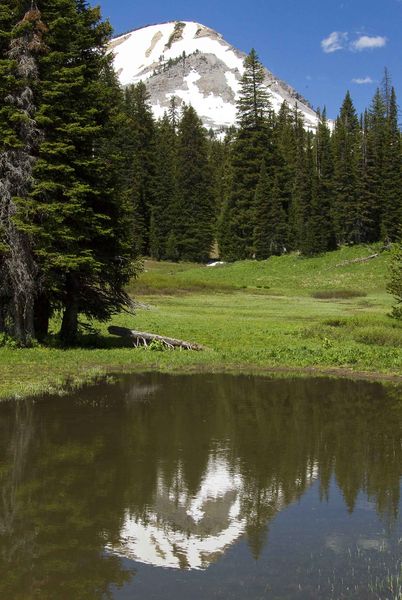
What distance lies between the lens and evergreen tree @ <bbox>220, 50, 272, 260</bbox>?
81.1 m

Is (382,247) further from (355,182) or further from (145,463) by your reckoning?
(145,463)

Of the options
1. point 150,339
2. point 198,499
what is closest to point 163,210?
point 150,339

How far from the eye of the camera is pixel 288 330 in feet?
102

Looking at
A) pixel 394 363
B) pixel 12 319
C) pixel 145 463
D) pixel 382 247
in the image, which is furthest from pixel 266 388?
pixel 382 247

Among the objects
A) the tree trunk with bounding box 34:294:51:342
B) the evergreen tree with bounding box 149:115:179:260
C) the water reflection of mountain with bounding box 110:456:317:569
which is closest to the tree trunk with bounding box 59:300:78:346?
the tree trunk with bounding box 34:294:51:342

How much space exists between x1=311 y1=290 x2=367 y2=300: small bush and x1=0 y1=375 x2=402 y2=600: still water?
38532 mm

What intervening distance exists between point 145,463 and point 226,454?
165cm

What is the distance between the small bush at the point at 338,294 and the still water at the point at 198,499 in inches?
1517

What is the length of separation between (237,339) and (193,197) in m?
64.7

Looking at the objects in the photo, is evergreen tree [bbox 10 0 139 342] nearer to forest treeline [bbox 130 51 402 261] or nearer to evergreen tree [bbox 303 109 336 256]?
forest treeline [bbox 130 51 402 261]

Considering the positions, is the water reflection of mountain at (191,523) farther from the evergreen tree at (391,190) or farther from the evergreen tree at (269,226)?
the evergreen tree at (269,226)

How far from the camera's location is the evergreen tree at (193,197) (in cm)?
8656

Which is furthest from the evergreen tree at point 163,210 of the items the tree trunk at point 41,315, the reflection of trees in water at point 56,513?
the reflection of trees in water at point 56,513

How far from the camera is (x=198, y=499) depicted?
10.0 m
